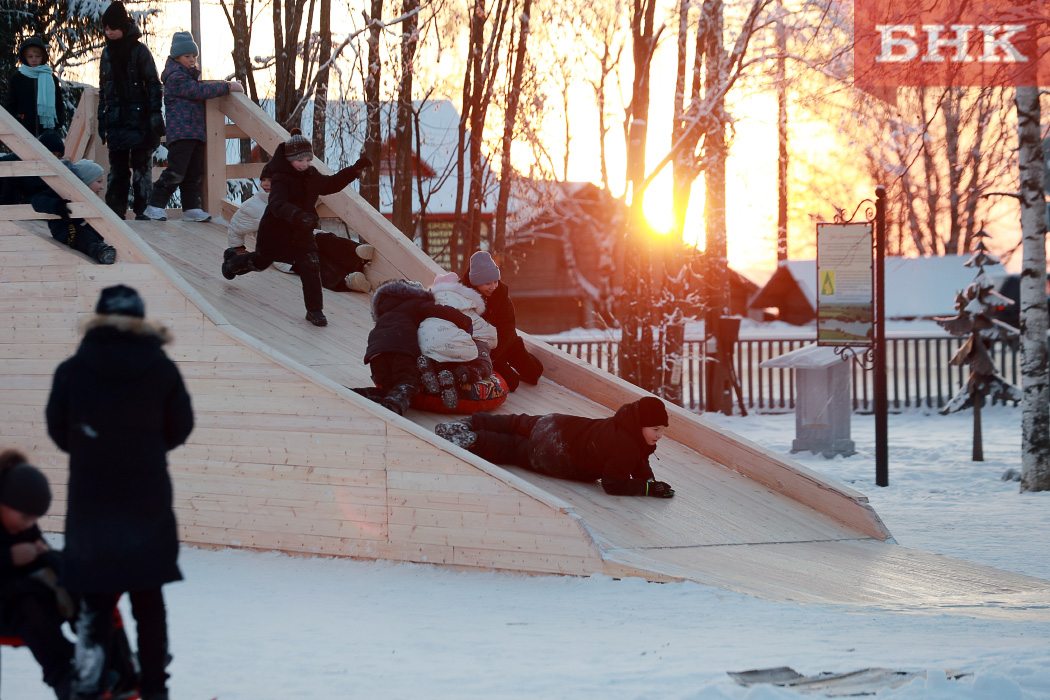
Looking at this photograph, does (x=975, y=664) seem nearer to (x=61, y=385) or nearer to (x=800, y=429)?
(x=61, y=385)

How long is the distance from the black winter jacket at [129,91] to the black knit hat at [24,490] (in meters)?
7.07

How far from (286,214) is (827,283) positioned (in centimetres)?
639

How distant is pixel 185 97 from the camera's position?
10.6 metres

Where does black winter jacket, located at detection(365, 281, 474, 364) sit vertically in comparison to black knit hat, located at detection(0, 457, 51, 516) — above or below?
above

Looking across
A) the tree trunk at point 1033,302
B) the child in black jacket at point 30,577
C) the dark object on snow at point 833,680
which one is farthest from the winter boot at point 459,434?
the tree trunk at point 1033,302

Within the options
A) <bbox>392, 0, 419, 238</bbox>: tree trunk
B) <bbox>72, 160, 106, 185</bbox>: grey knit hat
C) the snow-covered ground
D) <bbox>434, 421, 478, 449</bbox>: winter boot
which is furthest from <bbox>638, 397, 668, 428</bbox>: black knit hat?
<bbox>392, 0, 419, 238</bbox>: tree trunk

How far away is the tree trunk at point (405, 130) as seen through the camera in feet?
53.8

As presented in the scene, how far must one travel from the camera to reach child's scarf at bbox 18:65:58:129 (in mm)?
10188

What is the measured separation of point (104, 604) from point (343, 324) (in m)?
6.20

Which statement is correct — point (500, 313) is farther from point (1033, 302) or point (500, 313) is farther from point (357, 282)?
point (1033, 302)

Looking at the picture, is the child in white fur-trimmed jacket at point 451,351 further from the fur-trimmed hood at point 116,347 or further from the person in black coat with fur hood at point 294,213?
the fur-trimmed hood at point 116,347

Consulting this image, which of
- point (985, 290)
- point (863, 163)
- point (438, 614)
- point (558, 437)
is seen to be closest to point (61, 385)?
point (438, 614)

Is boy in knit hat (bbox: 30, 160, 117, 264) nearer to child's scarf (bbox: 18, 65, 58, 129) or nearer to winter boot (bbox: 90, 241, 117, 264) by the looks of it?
winter boot (bbox: 90, 241, 117, 264)

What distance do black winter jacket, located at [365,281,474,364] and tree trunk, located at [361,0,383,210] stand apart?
8.43 m
